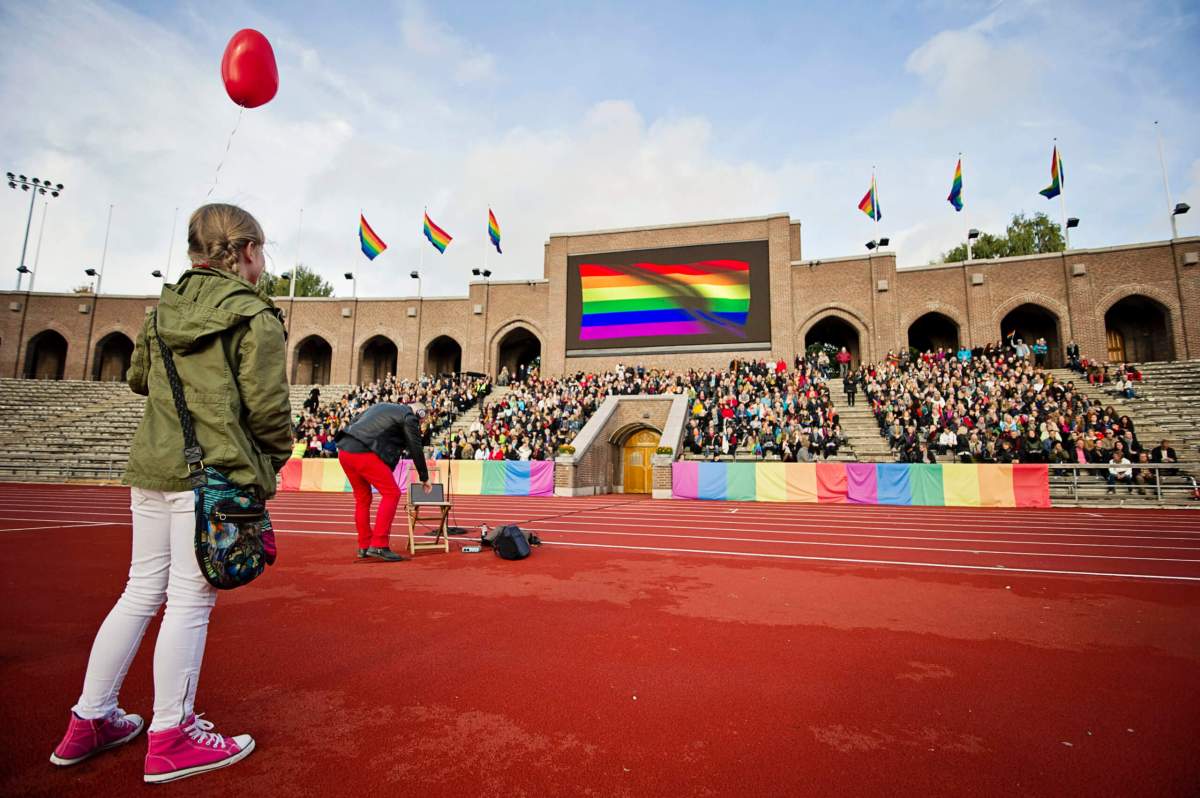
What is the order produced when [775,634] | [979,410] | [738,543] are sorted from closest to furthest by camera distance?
[775,634] < [738,543] < [979,410]

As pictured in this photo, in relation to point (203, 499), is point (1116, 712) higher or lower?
lower

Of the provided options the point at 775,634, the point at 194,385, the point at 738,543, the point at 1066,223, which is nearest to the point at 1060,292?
the point at 1066,223

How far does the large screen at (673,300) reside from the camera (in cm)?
3027

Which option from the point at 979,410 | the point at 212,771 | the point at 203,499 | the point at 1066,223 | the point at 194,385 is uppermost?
the point at 1066,223

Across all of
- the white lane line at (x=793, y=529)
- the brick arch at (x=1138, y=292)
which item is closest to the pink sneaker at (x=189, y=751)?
the white lane line at (x=793, y=529)

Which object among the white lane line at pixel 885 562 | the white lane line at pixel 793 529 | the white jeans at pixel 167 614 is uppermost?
the white jeans at pixel 167 614

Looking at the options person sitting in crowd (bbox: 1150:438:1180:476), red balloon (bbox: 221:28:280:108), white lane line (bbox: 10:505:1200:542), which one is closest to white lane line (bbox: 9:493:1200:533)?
white lane line (bbox: 10:505:1200:542)

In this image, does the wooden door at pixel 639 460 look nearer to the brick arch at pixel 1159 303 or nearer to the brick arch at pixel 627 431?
the brick arch at pixel 627 431

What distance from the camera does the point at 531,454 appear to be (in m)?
21.4

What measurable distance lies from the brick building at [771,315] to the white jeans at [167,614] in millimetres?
28939

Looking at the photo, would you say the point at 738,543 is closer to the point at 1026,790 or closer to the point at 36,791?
the point at 1026,790

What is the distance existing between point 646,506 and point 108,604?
465 inches

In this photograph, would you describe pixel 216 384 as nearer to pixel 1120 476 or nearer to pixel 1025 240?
pixel 1120 476

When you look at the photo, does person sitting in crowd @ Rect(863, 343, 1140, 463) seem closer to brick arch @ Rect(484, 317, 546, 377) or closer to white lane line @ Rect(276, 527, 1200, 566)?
white lane line @ Rect(276, 527, 1200, 566)
